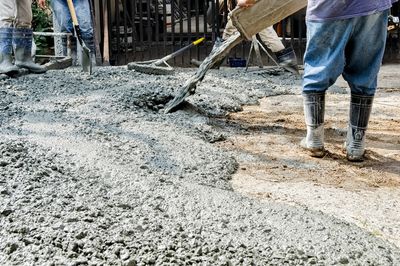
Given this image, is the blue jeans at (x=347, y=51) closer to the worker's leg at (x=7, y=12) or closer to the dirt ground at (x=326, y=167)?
the dirt ground at (x=326, y=167)

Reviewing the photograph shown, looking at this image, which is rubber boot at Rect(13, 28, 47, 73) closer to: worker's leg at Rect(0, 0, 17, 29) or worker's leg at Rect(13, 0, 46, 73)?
worker's leg at Rect(13, 0, 46, 73)

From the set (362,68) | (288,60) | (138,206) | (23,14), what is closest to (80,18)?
(23,14)

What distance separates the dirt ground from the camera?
316cm

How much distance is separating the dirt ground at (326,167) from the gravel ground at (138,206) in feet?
0.63

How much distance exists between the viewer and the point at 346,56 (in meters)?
4.22

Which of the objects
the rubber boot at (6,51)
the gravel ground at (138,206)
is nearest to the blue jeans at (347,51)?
the gravel ground at (138,206)

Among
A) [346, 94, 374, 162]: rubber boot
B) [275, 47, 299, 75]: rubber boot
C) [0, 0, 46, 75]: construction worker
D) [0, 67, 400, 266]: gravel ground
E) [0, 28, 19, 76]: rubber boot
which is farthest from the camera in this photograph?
[275, 47, 299, 75]: rubber boot

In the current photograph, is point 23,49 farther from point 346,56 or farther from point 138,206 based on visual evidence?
point 138,206

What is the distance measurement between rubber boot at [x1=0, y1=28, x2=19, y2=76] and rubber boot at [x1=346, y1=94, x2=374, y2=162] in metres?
3.89

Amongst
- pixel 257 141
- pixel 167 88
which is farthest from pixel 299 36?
pixel 257 141

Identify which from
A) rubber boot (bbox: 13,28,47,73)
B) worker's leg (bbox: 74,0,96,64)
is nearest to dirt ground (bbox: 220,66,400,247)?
rubber boot (bbox: 13,28,47,73)

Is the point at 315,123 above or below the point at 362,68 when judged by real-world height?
below

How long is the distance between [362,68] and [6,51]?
13.5 feet

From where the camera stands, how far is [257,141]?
467 centimetres
